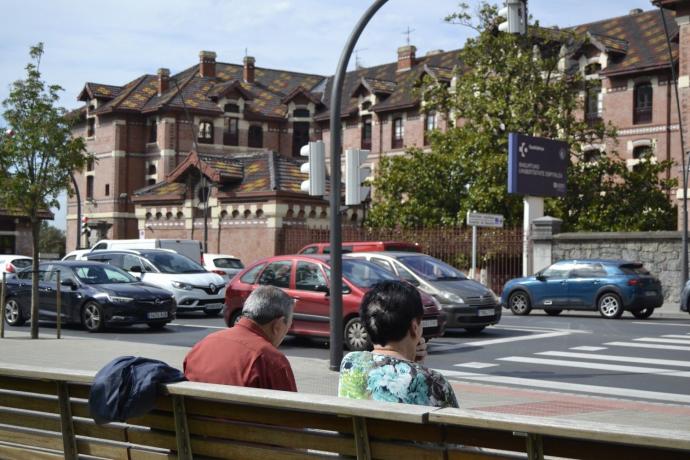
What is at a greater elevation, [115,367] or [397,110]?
[397,110]

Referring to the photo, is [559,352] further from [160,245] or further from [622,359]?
[160,245]

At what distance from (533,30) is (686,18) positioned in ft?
18.5

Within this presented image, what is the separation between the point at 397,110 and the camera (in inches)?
2167

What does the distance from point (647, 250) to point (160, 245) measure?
49.2 feet

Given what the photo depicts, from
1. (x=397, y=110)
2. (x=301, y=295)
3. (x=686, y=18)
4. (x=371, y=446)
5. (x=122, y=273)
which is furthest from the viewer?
(x=397, y=110)

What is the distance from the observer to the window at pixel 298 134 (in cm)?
6203

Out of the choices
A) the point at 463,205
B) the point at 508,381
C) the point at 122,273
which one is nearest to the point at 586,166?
the point at 463,205

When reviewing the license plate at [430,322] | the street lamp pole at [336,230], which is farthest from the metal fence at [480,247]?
the street lamp pole at [336,230]

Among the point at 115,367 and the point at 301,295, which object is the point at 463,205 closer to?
the point at 301,295

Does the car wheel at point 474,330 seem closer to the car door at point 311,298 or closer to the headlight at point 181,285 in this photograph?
the car door at point 311,298

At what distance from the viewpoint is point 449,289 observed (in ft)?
60.9

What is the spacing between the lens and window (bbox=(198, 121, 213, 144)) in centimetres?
5888

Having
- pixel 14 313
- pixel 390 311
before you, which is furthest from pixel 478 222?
pixel 390 311

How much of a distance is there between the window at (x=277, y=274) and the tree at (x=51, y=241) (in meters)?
90.4
